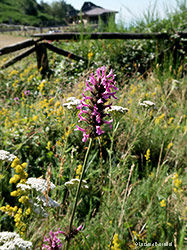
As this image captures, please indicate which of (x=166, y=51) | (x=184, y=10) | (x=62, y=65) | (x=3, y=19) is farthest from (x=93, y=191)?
Result: (x=3, y=19)

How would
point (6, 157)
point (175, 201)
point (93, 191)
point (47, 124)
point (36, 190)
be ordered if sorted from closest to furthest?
1. point (36, 190)
2. point (6, 157)
3. point (175, 201)
4. point (93, 191)
5. point (47, 124)

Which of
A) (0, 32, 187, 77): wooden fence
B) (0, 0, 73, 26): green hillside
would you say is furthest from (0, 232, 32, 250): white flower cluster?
(0, 0, 73, 26): green hillside

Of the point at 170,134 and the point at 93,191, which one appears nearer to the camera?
Answer: the point at 93,191

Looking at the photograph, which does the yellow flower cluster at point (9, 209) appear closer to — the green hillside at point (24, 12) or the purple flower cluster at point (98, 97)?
the purple flower cluster at point (98, 97)

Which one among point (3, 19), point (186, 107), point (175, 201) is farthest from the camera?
point (3, 19)

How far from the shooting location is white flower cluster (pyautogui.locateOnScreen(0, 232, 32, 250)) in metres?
1.09

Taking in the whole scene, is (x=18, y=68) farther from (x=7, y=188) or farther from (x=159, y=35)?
(x=7, y=188)

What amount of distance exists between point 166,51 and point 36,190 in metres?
6.46

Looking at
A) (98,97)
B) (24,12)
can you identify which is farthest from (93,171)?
(24,12)

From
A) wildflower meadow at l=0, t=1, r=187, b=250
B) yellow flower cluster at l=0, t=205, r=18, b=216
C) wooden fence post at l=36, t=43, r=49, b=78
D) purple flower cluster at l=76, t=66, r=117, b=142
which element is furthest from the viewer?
wooden fence post at l=36, t=43, r=49, b=78

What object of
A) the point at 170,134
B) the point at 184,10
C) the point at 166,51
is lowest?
the point at 170,134

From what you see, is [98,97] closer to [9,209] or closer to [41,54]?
[9,209]

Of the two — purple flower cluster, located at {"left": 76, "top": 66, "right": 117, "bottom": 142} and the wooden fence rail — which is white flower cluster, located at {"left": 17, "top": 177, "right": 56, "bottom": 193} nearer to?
purple flower cluster, located at {"left": 76, "top": 66, "right": 117, "bottom": 142}

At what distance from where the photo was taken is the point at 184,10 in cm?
730
